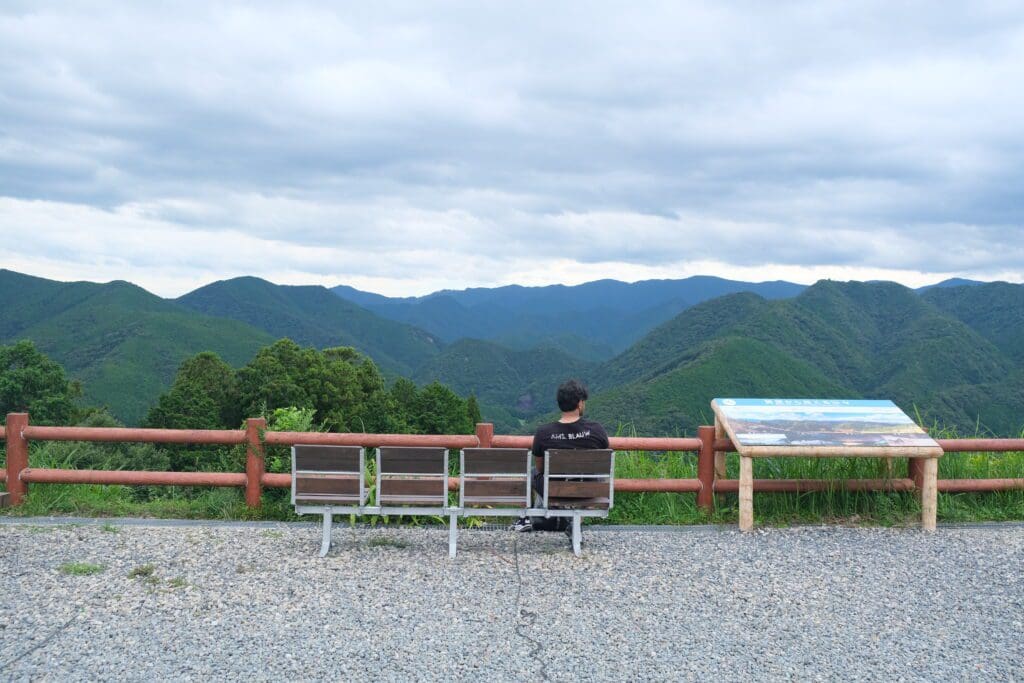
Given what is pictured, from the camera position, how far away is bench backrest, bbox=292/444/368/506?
6215 millimetres

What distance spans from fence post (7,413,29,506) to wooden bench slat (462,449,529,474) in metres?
3.86

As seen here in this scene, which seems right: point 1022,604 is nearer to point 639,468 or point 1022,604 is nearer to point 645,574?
point 645,574

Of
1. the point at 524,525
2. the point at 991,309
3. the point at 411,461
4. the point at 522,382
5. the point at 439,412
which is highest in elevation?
the point at 991,309

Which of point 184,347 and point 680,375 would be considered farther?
point 184,347

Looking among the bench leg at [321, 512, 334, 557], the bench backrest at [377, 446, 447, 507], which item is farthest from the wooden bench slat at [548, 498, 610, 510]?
the bench leg at [321, 512, 334, 557]

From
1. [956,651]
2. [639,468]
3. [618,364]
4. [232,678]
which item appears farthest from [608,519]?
[618,364]

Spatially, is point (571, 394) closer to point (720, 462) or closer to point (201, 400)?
point (720, 462)

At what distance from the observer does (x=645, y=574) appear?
5.87m

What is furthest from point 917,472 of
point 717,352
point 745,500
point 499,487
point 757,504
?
point 717,352

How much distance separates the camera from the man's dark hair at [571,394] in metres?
6.34

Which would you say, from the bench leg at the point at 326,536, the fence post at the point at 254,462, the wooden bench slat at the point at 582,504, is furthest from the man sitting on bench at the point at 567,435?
the fence post at the point at 254,462

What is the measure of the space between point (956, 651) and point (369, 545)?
3.93 metres

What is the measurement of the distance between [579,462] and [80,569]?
3.46 m

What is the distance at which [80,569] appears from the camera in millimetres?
5699
